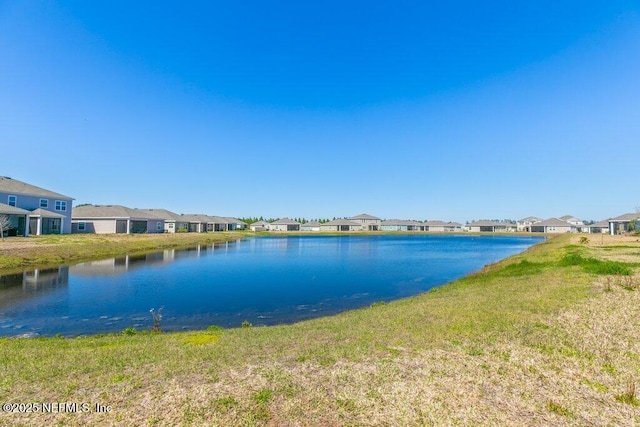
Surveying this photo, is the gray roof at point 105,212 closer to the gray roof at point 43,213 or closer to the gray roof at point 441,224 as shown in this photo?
the gray roof at point 43,213

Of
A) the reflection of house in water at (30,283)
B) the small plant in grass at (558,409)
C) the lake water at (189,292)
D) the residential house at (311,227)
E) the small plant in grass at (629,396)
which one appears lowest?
the lake water at (189,292)

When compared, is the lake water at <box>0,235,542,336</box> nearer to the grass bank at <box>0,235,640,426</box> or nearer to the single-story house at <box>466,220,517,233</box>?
the grass bank at <box>0,235,640,426</box>

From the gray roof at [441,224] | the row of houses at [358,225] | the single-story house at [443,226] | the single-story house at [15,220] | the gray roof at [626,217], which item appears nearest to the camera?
the single-story house at [15,220]

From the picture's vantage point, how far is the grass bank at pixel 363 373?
5523 mm

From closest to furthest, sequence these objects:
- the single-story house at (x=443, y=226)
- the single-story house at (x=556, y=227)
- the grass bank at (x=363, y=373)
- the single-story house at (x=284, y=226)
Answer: the grass bank at (x=363, y=373) < the single-story house at (x=556, y=227) < the single-story house at (x=284, y=226) < the single-story house at (x=443, y=226)

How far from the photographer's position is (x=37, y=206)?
49.2 m

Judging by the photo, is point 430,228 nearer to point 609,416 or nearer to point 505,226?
point 505,226

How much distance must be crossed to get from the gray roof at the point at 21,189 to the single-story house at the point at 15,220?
428 cm

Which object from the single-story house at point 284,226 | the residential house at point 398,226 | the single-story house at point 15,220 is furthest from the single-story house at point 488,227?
the single-story house at point 15,220

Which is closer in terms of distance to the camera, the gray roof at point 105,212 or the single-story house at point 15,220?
the single-story house at point 15,220

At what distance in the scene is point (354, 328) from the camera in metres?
10.9

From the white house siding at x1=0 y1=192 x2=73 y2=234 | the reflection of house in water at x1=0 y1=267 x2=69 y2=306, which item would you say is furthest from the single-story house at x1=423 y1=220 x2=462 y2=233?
the reflection of house in water at x1=0 y1=267 x2=69 y2=306

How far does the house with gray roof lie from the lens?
44000 mm

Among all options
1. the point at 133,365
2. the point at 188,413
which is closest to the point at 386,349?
the point at 188,413
